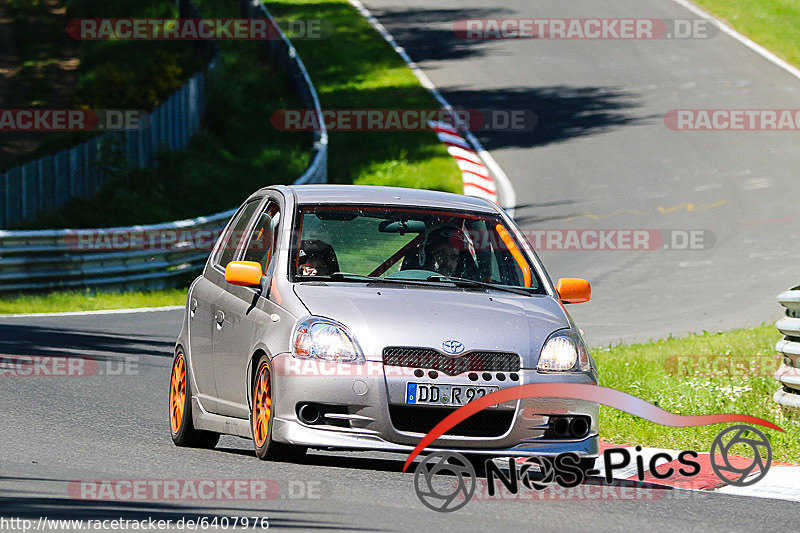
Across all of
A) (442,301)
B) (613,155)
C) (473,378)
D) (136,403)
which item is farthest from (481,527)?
(613,155)

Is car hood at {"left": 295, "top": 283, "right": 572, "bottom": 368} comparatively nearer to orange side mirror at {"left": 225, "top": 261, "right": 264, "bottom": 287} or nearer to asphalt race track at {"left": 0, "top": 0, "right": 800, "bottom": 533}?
orange side mirror at {"left": 225, "top": 261, "right": 264, "bottom": 287}

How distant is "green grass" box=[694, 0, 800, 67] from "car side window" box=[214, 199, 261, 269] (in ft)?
105

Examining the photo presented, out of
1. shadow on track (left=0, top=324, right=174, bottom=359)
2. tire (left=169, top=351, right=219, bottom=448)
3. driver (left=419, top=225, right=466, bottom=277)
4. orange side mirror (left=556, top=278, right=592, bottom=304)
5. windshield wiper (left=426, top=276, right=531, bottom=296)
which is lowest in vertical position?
shadow on track (left=0, top=324, right=174, bottom=359)

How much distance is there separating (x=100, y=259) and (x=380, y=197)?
39.8 feet

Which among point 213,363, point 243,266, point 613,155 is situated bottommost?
point 613,155

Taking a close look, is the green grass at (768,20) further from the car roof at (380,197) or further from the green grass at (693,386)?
the car roof at (380,197)

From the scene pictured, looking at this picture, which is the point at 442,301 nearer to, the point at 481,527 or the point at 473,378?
the point at 473,378

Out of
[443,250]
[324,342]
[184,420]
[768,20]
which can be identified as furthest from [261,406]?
[768,20]

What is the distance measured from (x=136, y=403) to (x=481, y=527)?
529 centimetres

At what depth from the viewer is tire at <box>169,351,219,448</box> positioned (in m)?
9.46

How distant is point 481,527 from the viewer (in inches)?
273

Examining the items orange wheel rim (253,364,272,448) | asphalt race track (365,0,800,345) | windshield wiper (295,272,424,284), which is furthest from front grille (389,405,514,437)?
asphalt race track (365,0,800,345)

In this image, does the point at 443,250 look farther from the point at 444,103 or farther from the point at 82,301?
the point at 444,103

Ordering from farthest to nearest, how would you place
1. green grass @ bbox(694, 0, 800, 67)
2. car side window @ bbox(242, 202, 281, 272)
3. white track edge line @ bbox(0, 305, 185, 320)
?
green grass @ bbox(694, 0, 800, 67)
white track edge line @ bbox(0, 305, 185, 320)
car side window @ bbox(242, 202, 281, 272)
